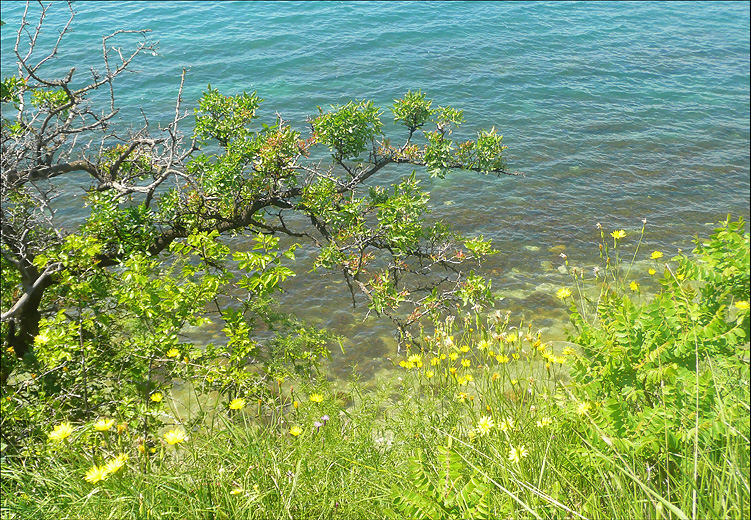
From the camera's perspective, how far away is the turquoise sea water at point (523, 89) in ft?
39.9

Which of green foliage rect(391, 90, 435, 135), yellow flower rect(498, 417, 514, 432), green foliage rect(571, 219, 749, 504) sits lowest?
yellow flower rect(498, 417, 514, 432)

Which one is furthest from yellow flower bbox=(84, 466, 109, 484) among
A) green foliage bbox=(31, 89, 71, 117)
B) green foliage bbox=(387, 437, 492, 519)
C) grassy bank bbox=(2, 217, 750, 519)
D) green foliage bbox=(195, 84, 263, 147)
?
green foliage bbox=(31, 89, 71, 117)

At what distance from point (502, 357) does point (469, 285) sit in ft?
6.68

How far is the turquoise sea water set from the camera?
12172mm

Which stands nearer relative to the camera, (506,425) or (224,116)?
(506,425)

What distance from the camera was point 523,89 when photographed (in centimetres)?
1878

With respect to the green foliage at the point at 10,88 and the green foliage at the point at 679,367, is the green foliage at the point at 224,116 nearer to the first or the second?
the green foliage at the point at 10,88

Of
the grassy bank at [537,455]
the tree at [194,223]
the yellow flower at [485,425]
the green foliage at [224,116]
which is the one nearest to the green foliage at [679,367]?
the grassy bank at [537,455]

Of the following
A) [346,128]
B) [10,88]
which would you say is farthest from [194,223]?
[10,88]

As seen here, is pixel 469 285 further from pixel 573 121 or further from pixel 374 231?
pixel 573 121

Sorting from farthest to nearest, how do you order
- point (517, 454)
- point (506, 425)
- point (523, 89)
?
point (523, 89) < point (506, 425) < point (517, 454)

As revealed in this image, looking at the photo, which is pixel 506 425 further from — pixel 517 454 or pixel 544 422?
pixel 544 422

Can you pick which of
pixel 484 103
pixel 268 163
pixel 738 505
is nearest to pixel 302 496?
pixel 738 505

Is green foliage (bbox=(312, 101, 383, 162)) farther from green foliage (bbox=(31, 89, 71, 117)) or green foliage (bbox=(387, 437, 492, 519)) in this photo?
green foliage (bbox=(387, 437, 492, 519))
